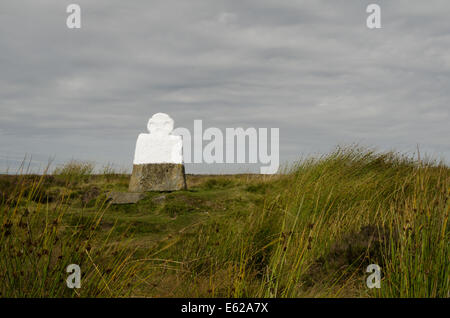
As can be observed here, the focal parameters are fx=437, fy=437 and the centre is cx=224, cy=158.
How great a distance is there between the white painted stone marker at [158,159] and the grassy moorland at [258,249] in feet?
9.53

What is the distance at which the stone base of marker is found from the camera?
35.0 ft

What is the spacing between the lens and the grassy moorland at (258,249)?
2.80 metres

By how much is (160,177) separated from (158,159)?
463mm

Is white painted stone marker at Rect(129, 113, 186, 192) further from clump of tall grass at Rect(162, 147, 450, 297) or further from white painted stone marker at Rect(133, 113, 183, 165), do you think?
clump of tall grass at Rect(162, 147, 450, 297)

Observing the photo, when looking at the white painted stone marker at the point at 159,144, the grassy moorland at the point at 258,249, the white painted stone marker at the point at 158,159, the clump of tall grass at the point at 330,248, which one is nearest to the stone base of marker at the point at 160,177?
the white painted stone marker at the point at 158,159

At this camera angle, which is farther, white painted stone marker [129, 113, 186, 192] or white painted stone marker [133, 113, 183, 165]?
white painted stone marker [133, 113, 183, 165]

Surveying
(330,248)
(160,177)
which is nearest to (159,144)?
(160,177)

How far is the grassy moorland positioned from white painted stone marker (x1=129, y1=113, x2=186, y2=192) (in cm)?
291

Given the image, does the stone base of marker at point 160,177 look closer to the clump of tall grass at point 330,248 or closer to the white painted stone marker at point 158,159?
the white painted stone marker at point 158,159

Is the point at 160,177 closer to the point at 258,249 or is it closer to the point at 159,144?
the point at 159,144

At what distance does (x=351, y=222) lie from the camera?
5000 mm

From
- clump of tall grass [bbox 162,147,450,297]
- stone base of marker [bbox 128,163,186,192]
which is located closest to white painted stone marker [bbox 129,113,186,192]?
stone base of marker [bbox 128,163,186,192]

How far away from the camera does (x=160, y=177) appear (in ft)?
35.1
